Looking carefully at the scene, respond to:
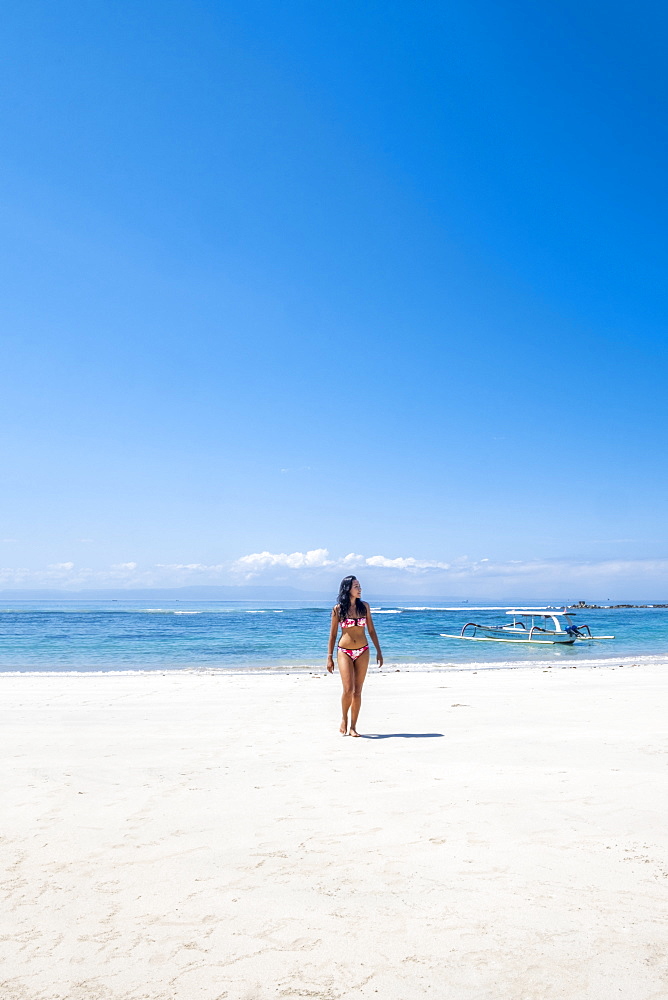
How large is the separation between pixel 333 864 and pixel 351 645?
13.8ft

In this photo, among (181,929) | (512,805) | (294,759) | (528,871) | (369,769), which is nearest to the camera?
(181,929)

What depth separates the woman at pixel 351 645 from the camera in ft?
27.7

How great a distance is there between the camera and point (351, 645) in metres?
8.45

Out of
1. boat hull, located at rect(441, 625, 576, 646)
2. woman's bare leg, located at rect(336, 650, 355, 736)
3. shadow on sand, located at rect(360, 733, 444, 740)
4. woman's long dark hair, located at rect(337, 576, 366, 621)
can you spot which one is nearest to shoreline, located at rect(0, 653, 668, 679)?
boat hull, located at rect(441, 625, 576, 646)

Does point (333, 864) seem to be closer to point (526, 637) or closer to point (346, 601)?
point (346, 601)

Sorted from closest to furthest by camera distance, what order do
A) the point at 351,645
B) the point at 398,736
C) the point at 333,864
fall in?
the point at 333,864 → the point at 351,645 → the point at 398,736

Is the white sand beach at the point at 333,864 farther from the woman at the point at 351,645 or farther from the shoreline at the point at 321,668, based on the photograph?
the shoreline at the point at 321,668

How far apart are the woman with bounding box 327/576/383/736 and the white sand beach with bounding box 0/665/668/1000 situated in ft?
1.58

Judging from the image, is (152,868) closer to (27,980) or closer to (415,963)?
(27,980)

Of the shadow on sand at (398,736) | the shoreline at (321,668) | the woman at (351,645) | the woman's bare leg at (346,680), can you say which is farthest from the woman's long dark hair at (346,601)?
the shoreline at (321,668)

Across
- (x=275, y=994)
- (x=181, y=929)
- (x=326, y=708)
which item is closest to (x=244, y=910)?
(x=181, y=929)

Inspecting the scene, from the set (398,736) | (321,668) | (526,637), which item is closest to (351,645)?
(398,736)

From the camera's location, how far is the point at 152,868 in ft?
13.9

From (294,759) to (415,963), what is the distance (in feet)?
13.8
